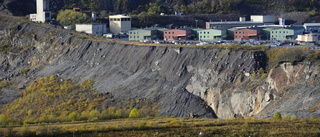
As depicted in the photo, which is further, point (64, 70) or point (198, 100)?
point (64, 70)

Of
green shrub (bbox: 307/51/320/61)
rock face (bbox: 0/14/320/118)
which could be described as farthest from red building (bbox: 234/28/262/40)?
green shrub (bbox: 307/51/320/61)

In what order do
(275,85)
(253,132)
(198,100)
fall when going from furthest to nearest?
(198,100) → (275,85) → (253,132)

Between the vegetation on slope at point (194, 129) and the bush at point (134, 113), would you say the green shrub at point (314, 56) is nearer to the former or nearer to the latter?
the vegetation on slope at point (194, 129)

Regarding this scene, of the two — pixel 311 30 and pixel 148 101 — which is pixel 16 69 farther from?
pixel 311 30

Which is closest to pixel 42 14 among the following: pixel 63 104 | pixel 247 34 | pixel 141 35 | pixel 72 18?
pixel 72 18

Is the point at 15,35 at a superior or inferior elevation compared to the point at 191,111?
superior

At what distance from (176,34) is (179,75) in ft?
85.2

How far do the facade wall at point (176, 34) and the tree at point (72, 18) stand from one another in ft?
55.2

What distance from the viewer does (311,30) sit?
83.4 metres

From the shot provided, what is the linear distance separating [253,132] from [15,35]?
5131 cm

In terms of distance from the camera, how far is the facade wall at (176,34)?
78938 mm

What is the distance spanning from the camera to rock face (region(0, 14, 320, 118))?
45562 millimetres

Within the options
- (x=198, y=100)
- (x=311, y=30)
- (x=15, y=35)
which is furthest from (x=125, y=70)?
(x=311, y=30)

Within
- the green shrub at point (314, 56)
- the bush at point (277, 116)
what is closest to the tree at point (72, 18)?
the green shrub at point (314, 56)
